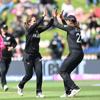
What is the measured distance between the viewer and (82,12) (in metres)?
31.3

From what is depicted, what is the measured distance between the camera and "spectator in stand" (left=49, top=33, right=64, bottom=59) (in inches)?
1136

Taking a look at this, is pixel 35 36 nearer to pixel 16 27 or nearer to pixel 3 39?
pixel 3 39

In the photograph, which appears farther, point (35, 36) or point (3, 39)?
point (3, 39)

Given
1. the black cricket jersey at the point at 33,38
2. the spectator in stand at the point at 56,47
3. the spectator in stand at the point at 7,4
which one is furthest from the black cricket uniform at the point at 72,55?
the spectator in stand at the point at 7,4

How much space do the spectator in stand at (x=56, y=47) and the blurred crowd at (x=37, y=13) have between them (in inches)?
60.1

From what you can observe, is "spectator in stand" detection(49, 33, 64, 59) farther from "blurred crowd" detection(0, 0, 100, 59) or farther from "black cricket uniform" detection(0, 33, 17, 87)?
"black cricket uniform" detection(0, 33, 17, 87)

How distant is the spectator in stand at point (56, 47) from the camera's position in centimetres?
2884

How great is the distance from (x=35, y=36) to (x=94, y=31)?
48.9ft

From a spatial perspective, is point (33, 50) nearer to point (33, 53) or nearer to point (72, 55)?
point (33, 53)

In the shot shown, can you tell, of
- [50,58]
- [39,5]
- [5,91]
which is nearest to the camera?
[5,91]

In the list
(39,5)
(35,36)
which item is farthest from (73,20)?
(39,5)

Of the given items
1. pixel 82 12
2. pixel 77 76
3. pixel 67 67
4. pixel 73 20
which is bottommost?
pixel 77 76

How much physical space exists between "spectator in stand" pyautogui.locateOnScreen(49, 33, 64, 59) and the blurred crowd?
1.53 m

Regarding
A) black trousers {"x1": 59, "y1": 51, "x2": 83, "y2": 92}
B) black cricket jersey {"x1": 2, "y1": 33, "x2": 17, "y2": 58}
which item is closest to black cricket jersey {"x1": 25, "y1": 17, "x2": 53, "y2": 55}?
black trousers {"x1": 59, "y1": 51, "x2": 83, "y2": 92}
